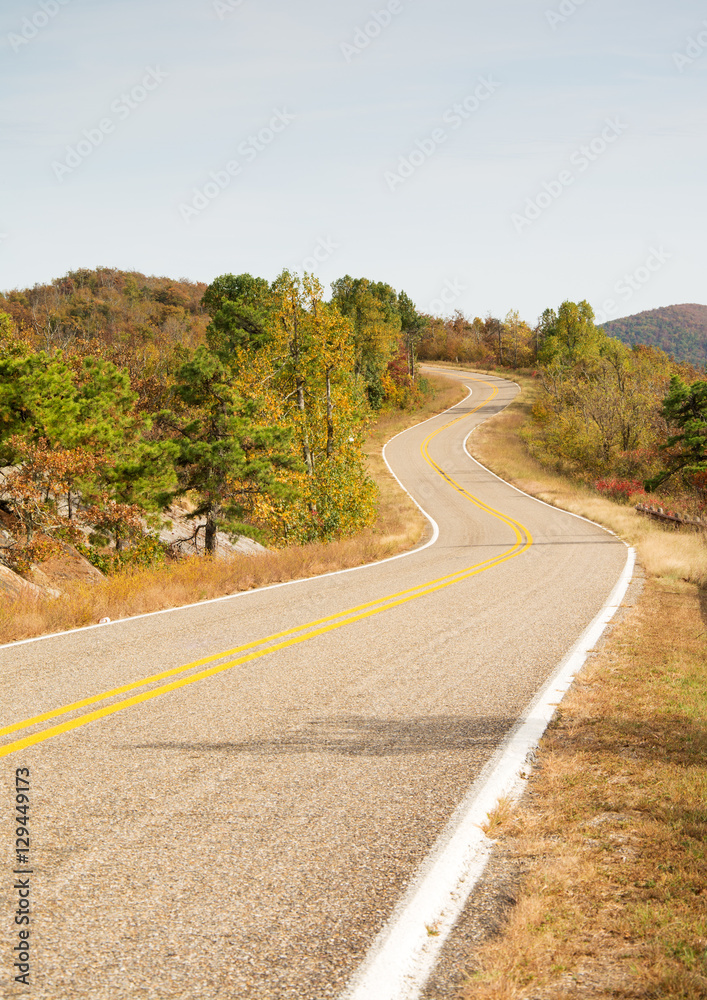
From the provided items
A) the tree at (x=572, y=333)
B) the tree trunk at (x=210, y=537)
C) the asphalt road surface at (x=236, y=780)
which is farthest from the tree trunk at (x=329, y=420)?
the tree at (x=572, y=333)

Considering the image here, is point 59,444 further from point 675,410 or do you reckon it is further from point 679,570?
point 675,410

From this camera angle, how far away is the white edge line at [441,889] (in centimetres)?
232

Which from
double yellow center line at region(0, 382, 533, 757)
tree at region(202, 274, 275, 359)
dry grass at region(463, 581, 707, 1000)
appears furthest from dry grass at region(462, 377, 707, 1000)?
tree at region(202, 274, 275, 359)

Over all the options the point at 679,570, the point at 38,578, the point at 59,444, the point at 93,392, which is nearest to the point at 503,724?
the point at 679,570

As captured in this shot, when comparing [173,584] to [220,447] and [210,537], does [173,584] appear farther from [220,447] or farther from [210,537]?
[210,537]

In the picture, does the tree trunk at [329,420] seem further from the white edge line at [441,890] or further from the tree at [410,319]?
the tree at [410,319]

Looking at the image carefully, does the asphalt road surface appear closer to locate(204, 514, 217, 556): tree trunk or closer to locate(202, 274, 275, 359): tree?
locate(204, 514, 217, 556): tree trunk

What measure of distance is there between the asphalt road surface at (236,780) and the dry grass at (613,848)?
1.59 ft

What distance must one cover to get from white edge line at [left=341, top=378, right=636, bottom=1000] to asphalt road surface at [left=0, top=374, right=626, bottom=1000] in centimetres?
7

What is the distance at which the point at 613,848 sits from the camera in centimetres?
327

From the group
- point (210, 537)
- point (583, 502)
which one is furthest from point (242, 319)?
point (210, 537)

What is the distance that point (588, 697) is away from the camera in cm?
578

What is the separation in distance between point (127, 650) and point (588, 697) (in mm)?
4449

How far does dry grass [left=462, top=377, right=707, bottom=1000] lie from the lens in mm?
2342
